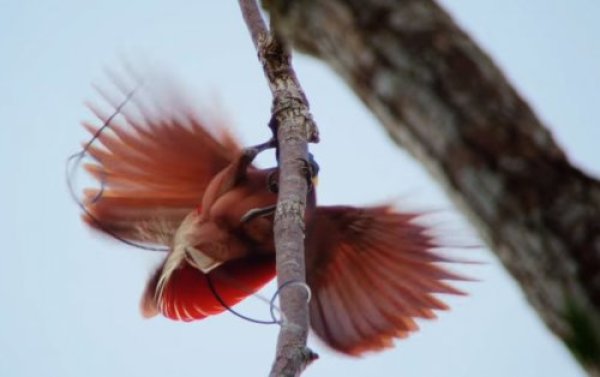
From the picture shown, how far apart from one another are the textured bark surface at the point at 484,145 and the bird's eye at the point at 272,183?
260 centimetres

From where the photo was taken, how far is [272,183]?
4.04 meters

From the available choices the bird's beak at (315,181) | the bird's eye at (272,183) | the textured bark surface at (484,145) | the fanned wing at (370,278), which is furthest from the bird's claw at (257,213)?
the textured bark surface at (484,145)

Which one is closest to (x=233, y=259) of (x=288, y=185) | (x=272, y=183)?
(x=272, y=183)

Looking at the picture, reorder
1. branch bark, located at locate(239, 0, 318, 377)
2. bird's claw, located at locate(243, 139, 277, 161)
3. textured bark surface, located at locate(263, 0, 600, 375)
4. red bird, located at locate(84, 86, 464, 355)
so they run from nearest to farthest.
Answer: textured bark surface, located at locate(263, 0, 600, 375), branch bark, located at locate(239, 0, 318, 377), bird's claw, located at locate(243, 139, 277, 161), red bird, located at locate(84, 86, 464, 355)

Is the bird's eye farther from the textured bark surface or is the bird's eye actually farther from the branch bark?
the textured bark surface

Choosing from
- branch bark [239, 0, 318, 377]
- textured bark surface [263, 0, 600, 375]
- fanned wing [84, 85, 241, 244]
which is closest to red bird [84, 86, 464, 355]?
fanned wing [84, 85, 241, 244]

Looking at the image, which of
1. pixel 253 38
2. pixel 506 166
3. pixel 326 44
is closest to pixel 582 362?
pixel 506 166

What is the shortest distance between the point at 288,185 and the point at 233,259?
1.00 meters

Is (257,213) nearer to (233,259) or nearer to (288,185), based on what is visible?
(233,259)

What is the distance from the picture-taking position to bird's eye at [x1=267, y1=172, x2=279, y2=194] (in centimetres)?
402

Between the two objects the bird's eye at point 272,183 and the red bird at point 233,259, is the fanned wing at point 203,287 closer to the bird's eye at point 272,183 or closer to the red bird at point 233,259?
the red bird at point 233,259

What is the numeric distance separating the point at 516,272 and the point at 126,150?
3433 mm

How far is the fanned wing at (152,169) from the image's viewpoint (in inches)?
174

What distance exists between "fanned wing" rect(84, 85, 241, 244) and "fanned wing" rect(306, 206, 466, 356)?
54 centimetres
